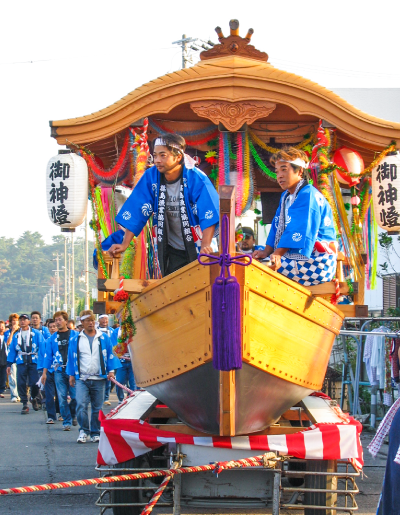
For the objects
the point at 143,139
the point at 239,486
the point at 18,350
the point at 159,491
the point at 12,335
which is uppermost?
the point at 143,139

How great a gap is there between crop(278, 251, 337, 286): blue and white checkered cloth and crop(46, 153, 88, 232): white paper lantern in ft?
9.83

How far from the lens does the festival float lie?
4.35 meters

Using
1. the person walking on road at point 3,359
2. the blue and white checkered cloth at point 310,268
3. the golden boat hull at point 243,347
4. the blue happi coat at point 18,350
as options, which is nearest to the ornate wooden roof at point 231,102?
the blue and white checkered cloth at point 310,268

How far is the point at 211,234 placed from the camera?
206 inches

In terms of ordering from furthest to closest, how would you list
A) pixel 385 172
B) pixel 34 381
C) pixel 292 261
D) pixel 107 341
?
pixel 34 381 < pixel 107 341 < pixel 385 172 < pixel 292 261

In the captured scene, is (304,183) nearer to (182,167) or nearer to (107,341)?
(182,167)

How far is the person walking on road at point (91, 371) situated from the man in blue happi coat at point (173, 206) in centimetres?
351

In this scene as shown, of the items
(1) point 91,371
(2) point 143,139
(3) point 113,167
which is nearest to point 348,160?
(2) point 143,139

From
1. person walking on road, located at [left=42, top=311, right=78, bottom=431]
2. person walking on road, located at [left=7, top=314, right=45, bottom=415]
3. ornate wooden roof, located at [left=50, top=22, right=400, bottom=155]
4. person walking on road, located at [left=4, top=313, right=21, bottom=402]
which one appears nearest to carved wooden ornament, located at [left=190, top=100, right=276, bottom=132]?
ornate wooden roof, located at [left=50, top=22, right=400, bottom=155]

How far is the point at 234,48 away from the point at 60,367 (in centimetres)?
535

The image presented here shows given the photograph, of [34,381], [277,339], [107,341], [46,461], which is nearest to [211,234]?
[277,339]

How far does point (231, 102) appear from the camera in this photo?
6.50 m

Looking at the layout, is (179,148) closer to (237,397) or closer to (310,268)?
(310,268)

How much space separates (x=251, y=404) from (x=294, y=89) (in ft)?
10.4
